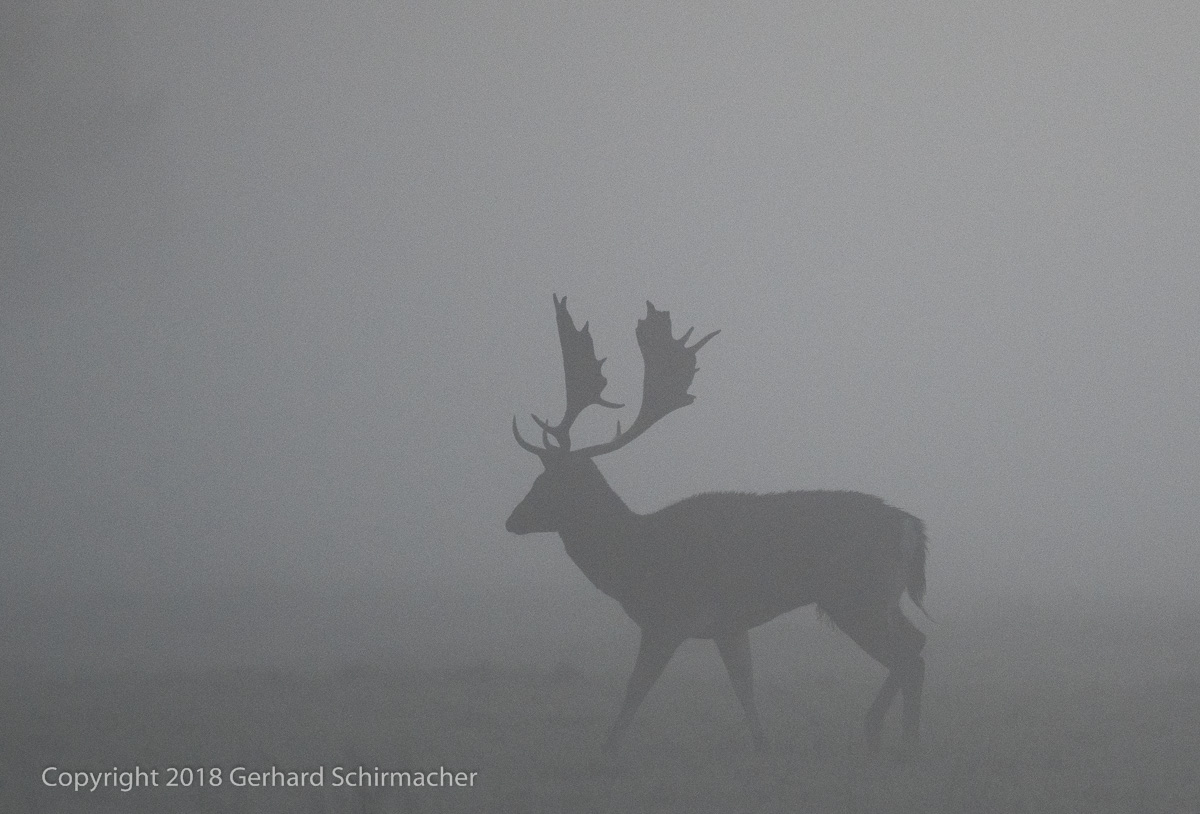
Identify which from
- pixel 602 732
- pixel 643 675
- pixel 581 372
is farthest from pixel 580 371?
pixel 602 732

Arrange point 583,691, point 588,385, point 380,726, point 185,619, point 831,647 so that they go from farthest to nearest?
1. point 185,619
2. point 831,647
3. point 583,691
4. point 588,385
5. point 380,726

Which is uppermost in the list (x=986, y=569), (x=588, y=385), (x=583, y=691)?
(x=588, y=385)

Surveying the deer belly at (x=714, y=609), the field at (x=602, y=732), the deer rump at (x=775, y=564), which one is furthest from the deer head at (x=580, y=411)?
the field at (x=602, y=732)

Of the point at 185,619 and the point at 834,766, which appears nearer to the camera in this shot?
the point at 834,766

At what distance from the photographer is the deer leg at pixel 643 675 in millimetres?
8383

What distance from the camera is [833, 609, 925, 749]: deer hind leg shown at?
8.48 meters

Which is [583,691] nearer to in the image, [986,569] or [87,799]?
[87,799]

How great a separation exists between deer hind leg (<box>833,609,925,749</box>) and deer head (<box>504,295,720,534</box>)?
236cm

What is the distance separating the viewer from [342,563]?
114 ft

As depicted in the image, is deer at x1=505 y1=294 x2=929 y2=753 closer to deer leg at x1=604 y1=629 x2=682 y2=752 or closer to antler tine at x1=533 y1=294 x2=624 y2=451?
deer leg at x1=604 y1=629 x2=682 y2=752

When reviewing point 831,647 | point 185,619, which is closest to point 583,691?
point 831,647

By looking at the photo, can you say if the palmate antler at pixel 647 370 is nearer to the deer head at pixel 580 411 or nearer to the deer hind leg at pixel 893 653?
the deer head at pixel 580 411

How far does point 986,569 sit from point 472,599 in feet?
57.7

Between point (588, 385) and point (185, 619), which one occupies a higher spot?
point (588, 385)
